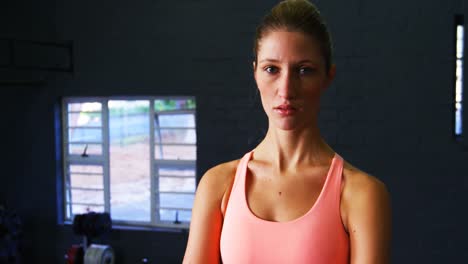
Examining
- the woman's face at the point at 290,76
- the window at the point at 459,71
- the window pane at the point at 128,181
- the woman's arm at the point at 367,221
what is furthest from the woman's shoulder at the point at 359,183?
the window pane at the point at 128,181

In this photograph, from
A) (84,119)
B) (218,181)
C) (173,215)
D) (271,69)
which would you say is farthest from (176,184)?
(271,69)

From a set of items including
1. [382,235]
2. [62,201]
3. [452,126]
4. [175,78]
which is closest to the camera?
[382,235]

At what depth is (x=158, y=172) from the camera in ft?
Result: 12.4

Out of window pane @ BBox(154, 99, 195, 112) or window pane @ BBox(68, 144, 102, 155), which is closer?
window pane @ BBox(154, 99, 195, 112)

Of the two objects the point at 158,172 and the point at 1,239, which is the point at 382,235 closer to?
the point at 158,172

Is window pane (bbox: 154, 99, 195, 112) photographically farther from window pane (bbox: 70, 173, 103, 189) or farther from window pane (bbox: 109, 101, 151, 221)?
window pane (bbox: 70, 173, 103, 189)

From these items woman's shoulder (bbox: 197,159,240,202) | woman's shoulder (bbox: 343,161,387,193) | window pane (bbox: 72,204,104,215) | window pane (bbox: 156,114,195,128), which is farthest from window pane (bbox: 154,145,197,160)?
woman's shoulder (bbox: 343,161,387,193)

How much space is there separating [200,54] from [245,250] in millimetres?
2728

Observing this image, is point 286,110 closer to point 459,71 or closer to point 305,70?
point 305,70

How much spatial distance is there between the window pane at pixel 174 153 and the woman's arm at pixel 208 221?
281cm

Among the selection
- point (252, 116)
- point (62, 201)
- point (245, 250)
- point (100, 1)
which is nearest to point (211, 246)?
point (245, 250)

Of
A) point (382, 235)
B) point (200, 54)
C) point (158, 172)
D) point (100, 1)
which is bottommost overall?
point (158, 172)

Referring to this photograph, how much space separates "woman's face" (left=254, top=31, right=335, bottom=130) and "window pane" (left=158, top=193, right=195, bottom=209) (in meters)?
2.93

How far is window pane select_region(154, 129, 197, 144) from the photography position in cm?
374
